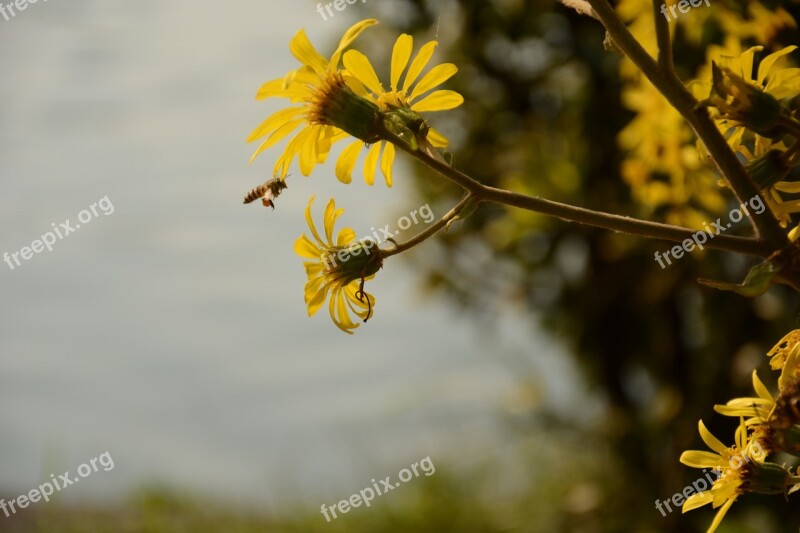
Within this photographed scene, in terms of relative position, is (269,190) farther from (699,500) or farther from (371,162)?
(699,500)

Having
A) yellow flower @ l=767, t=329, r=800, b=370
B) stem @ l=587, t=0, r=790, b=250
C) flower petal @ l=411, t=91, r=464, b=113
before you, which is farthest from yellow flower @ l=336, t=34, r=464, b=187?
yellow flower @ l=767, t=329, r=800, b=370

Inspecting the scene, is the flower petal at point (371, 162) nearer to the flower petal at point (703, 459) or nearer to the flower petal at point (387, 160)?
the flower petal at point (387, 160)

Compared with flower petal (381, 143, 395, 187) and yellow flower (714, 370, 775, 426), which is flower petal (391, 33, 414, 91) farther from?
yellow flower (714, 370, 775, 426)

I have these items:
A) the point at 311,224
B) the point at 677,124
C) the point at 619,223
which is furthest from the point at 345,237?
the point at 677,124

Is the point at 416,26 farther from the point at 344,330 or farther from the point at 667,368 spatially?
the point at 344,330

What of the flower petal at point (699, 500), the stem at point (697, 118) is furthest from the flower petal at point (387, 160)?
the flower petal at point (699, 500)

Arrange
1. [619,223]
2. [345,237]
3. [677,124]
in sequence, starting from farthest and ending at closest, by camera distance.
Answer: [677,124] < [345,237] < [619,223]

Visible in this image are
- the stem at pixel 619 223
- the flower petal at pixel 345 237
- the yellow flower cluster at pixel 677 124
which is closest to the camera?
the stem at pixel 619 223
